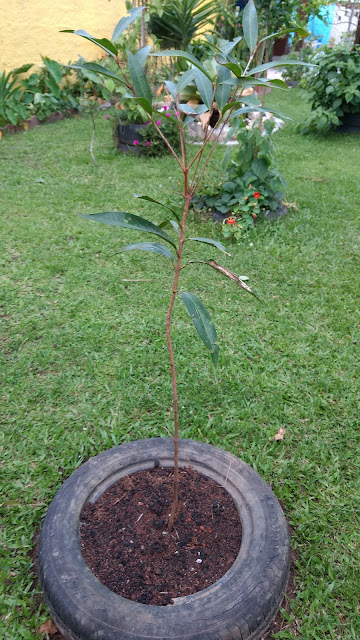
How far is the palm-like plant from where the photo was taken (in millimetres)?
7688

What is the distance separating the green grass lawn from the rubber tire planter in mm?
236

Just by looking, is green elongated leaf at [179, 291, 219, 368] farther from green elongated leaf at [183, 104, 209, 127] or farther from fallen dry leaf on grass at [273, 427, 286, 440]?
fallen dry leaf on grass at [273, 427, 286, 440]

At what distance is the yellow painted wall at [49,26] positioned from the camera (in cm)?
715

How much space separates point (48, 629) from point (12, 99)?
7293mm

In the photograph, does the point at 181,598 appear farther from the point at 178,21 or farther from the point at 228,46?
the point at 178,21

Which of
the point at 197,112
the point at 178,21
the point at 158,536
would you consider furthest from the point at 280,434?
the point at 178,21

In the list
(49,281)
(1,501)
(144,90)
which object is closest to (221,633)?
(1,501)

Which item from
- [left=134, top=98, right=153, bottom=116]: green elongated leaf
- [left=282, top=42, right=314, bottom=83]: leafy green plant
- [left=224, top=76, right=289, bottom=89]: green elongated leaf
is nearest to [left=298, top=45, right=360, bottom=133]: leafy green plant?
[left=282, top=42, right=314, bottom=83]: leafy green plant

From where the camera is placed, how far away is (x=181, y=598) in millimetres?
1423

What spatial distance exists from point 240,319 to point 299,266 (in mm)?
874

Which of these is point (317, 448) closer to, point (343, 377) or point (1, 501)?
point (343, 377)

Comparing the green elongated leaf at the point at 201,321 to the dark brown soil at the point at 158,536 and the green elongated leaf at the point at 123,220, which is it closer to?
the green elongated leaf at the point at 123,220

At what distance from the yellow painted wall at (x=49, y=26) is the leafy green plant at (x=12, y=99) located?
18cm

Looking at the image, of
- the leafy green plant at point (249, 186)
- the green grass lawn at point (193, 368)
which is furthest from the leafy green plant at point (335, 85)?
the leafy green plant at point (249, 186)
